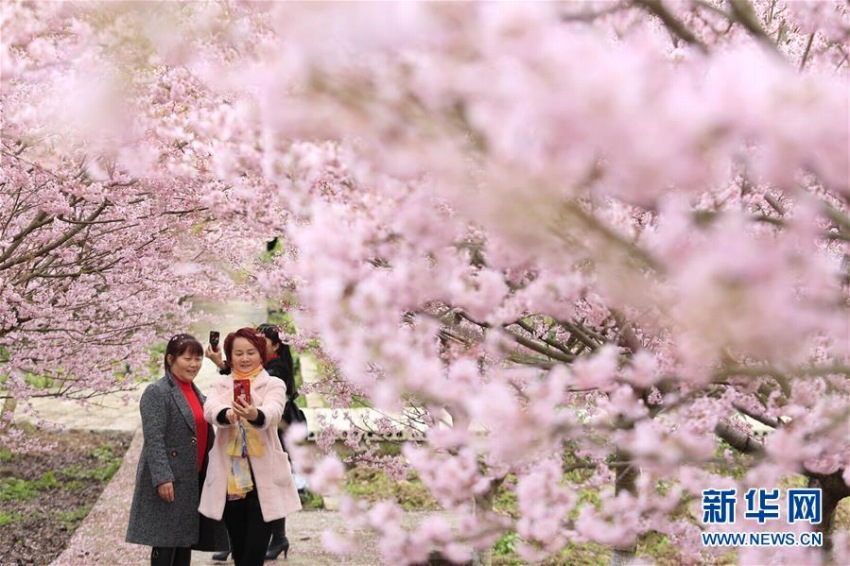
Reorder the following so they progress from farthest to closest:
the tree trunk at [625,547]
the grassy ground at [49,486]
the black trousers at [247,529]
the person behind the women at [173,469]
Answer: the grassy ground at [49,486]
the black trousers at [247,529]
the person behind the women at [173,469]
the tree trunk at [625,547]

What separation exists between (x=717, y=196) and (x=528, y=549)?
149cm

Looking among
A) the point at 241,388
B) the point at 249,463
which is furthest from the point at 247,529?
the point at 241,388

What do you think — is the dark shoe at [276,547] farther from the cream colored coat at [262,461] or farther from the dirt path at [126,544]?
the cream colored coat at [262,461]

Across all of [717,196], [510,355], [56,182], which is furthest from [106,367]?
[717,196]

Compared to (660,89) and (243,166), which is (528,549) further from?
(660,89)

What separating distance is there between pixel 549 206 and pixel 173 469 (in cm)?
394

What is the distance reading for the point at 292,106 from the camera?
2.18m

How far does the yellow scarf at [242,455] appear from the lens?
201 inches

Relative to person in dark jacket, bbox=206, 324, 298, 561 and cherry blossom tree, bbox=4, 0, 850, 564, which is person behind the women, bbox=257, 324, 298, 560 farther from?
cherry blossom tree, bbox=4, 0, 850, 564

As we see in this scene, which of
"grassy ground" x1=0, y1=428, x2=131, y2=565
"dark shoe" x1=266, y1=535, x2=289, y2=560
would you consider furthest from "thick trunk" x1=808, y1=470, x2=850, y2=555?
"grassy ground" x1=0, y1=428, x2=131, y2=565

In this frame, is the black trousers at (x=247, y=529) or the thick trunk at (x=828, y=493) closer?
the thick trunk at (x=828, y=493)

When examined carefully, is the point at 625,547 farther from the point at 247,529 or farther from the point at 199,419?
the point at 199,419

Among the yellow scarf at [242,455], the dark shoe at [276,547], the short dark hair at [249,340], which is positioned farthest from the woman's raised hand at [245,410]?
the dark shoe at [276,547]

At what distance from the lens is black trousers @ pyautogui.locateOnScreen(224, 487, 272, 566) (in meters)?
5.15
